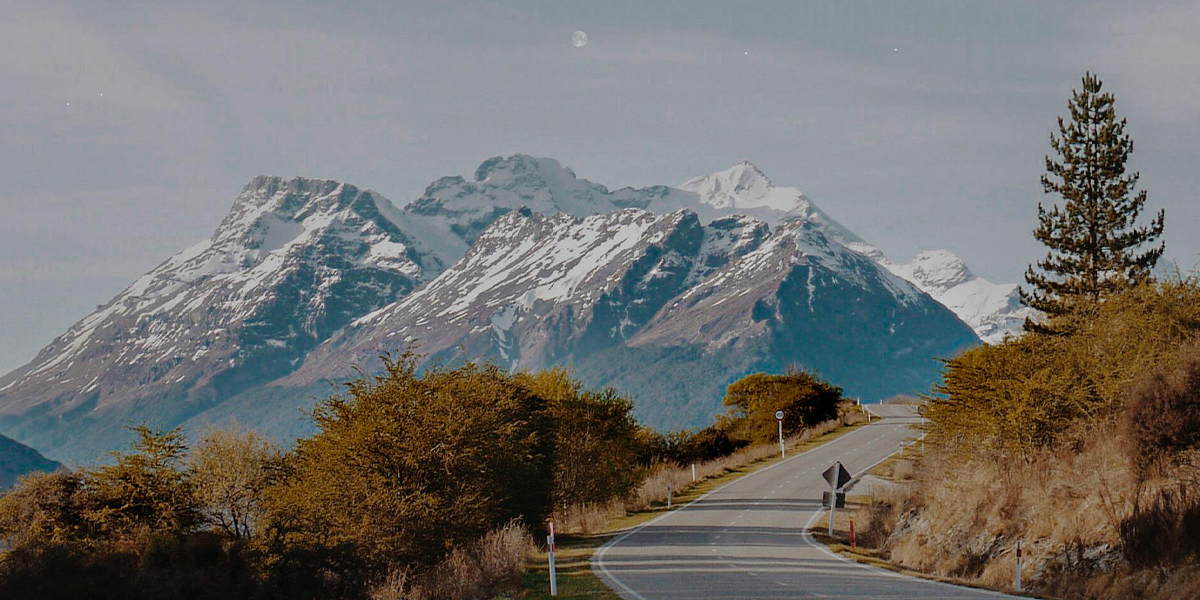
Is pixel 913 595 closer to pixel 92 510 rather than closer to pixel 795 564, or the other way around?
pixel 795 564

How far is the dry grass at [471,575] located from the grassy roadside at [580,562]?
1.85 feet

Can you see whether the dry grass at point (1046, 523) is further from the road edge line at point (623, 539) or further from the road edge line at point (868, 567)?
the road edge line at point (623, 539)

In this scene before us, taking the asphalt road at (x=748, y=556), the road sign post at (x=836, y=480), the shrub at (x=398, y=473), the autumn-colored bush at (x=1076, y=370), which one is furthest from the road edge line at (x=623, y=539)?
the autumn-colored bush at (x=1076, y=370)

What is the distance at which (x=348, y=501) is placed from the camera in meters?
28.2

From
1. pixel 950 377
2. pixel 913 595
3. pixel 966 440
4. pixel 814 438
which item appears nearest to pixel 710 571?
pixel 913 595

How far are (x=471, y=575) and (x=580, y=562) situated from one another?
3378 mm

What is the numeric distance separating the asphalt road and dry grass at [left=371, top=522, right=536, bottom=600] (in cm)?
215

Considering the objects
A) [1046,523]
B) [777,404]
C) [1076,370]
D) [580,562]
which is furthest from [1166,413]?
[777,404]

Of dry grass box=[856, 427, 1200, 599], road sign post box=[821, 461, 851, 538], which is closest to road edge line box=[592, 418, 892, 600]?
road sign post box=[821, 461, 851, 538]

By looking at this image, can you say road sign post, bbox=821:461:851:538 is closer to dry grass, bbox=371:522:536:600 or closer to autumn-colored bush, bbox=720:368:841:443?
dry grass, bbox=371:522:536:600

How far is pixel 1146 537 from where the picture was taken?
2098cm

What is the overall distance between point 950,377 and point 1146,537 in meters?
15.2

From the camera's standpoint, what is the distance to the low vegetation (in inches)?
1109

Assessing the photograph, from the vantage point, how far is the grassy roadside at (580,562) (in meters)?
22.0
